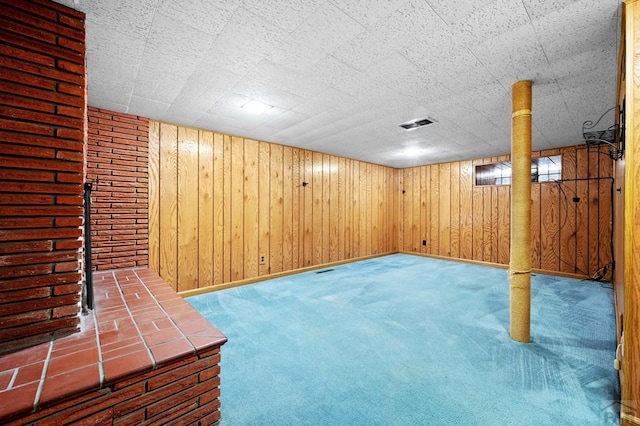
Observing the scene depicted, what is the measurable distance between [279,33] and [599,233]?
20.8ft

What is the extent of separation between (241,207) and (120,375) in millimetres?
3450

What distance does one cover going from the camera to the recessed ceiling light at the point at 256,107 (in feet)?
10.3

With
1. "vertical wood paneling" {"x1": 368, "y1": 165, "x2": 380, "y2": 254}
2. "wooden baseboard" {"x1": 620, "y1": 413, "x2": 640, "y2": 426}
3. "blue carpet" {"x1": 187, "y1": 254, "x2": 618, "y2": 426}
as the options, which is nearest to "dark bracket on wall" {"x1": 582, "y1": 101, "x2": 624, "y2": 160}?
"blue carpet" {"x1": 187, "y1": 254, "x2": 618, "y2": 426}

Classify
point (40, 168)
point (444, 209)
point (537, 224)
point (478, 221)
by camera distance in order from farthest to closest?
Answer: point (444, 209), point (478, 221), point (537, 224), point (40, 168)

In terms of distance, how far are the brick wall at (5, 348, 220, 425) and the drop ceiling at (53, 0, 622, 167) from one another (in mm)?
2176

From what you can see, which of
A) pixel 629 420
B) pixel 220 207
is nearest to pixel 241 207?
pixel 220 207

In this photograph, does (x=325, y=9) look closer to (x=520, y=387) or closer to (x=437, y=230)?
(x=520, y=387)

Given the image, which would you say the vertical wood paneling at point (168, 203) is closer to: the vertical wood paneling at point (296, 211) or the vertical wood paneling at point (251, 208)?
the vertical wood paneling at point (251, 208)

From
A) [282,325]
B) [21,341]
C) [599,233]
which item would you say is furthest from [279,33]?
[599,233]

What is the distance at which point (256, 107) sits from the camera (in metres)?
3.26

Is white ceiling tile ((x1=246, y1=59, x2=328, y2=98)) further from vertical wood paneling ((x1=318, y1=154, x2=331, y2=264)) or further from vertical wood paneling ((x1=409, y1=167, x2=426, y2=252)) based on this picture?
vertical wood paneling ((x1=409, y1=167, x2=426, y2=252))

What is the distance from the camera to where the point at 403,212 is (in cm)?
781

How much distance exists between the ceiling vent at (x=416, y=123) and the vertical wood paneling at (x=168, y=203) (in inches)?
134

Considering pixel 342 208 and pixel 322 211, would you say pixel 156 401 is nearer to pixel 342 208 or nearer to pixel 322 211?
pixel 322 211
